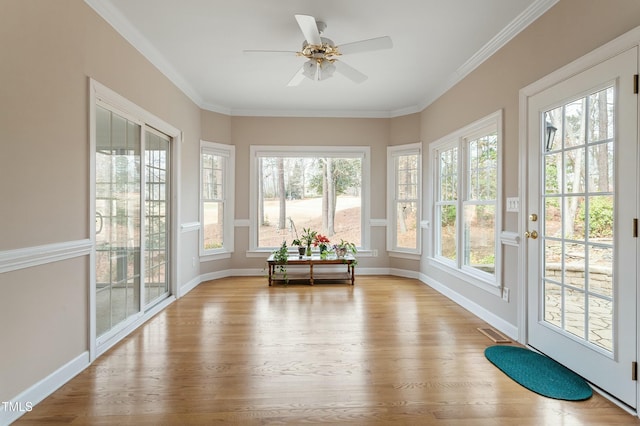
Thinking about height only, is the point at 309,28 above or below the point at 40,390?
above

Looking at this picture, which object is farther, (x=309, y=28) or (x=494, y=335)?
(x=494, y=335)

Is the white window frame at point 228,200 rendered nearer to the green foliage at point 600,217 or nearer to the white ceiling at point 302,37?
the white ceiling at point 302,37

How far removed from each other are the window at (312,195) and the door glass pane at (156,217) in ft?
5.53

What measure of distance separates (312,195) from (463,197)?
2507 mm

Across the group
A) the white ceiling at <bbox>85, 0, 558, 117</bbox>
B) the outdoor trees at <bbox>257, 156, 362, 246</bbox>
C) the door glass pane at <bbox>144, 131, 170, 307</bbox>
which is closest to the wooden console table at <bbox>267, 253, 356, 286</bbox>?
the outdoor trees at <bbox>257, 156, 362, 246</bbox>

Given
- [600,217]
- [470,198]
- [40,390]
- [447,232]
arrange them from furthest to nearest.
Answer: [447,232] → [470,198] → [600,217] → [40,390]

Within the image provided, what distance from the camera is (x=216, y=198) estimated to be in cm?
515

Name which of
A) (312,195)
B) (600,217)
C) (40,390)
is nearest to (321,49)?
(600,217)

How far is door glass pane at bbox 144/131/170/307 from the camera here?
3480mm

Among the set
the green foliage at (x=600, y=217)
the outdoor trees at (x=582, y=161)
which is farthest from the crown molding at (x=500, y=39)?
the green foliage at (x=600, y=217)

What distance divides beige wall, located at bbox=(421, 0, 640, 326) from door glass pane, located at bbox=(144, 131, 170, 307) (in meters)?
3.55

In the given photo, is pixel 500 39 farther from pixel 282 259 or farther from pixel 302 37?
pixel 282 259

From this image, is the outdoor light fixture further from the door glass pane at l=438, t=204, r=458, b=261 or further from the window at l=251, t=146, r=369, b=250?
the window at l=251, t=146, r=369, b=250

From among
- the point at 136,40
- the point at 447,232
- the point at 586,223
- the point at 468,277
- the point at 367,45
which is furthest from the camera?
the point at 447,232
